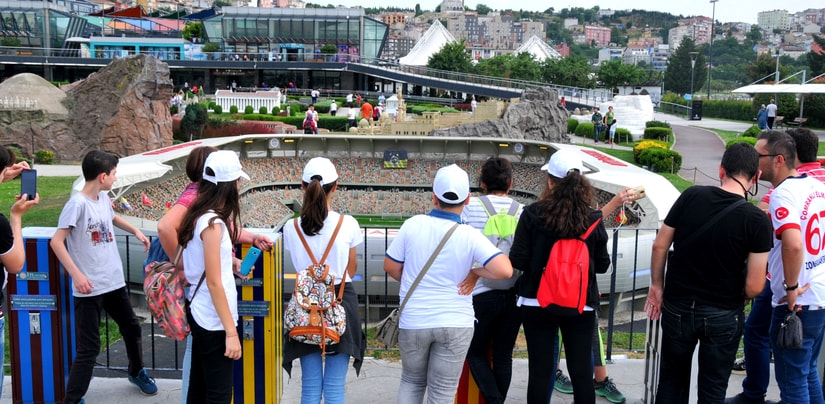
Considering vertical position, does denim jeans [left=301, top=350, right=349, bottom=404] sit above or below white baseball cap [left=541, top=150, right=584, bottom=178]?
below

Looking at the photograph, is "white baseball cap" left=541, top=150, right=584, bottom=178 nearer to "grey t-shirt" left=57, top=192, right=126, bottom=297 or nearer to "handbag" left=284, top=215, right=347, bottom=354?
"handbag" left=284, top=215, right=347, bottom=354

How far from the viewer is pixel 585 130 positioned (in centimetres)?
3347

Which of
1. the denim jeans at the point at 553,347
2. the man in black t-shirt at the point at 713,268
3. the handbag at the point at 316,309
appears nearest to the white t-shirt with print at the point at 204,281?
the handbag at the point at 316,309

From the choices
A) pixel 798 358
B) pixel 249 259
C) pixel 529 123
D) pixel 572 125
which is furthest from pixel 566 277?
pixel 572 125

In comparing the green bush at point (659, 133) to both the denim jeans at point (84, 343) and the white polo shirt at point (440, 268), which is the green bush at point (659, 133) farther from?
the denim jeans at point (84, 343)

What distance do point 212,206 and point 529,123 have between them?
88.9 feet

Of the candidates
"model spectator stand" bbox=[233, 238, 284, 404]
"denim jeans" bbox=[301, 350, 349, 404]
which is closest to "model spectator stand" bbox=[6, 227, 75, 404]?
"model spectator stand" bbox=[233, 238, 284, 404]

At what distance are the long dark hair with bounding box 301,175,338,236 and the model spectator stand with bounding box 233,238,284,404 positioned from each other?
551mm

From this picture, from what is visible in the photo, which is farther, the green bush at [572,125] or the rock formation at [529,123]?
the green bush at [572,125]

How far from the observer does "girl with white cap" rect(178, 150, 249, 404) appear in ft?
14.3

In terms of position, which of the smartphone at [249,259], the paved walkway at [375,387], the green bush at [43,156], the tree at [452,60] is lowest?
the green bush at [43,156]

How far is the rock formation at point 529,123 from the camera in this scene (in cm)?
2973

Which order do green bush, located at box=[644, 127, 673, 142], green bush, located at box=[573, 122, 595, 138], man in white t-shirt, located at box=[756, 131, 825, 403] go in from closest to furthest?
man in white t-shirt, located at box=[756, 131, 825, 403], green bush, located at box=[644, 127, 673, 142], green bush, located at box=[573, 122, 595, 138]

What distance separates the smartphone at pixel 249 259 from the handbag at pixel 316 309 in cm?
38
